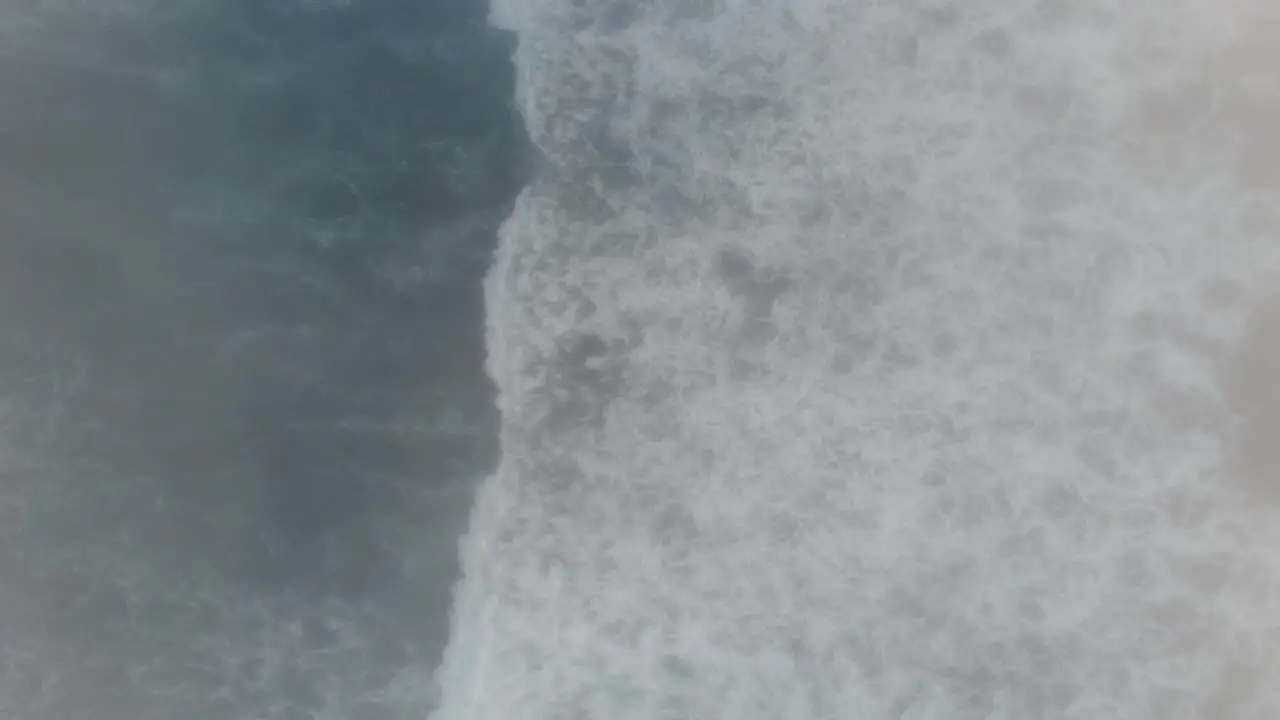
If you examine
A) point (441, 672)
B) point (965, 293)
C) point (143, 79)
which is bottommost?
point (441, 672)

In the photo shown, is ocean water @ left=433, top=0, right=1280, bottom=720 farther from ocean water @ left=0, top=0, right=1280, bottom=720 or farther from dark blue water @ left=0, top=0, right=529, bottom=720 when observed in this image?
dark blue water @ left=0, top=0, right=529, bottom=720

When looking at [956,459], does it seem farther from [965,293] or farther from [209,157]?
[209,157]

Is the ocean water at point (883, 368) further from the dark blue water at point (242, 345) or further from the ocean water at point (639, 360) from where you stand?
the dark blue water at point (242, 345)

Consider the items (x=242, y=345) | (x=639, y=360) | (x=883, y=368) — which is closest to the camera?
(x=242, y=345)

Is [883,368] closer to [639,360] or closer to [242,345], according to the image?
[639,360]

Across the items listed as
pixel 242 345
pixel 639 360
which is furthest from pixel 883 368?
pixel 242 345

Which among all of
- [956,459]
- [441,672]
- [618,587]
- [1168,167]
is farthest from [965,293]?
[441,672]

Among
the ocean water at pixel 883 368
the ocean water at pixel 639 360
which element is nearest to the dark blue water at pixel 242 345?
the ocean water at pixel 639 360

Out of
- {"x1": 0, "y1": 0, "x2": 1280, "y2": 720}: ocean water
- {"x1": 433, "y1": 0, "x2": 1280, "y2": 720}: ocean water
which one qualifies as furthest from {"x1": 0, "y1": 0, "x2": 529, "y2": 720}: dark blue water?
{"x1": 433, "y1": 0, "x2": 1280, "y2": 720}: ocean water
